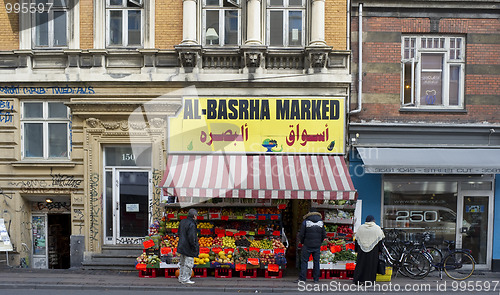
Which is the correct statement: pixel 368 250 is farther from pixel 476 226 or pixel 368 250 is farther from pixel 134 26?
pixel 134 26

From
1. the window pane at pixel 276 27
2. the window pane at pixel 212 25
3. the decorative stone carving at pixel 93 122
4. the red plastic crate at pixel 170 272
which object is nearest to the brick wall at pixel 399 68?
the window pane at pixel 276 27

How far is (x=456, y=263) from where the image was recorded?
9.34 metres

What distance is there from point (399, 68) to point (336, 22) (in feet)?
6.91

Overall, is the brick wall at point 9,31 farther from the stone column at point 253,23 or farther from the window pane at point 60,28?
the stone column at point 253,23

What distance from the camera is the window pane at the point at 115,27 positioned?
10.7 m

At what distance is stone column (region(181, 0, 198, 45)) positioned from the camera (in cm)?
1029

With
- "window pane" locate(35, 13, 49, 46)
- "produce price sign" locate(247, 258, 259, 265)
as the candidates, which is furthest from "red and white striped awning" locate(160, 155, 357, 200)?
"window pane" locate(35, 13, 49, 46)

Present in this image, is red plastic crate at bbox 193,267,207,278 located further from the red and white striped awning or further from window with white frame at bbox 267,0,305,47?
window with white frame at bbox 267,0,305,47

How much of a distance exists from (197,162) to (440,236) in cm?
688

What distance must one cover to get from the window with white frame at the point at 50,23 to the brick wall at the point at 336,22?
711cm

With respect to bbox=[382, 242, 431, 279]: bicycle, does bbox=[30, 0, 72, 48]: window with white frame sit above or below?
above

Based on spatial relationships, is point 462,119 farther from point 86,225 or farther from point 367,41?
point 86,225

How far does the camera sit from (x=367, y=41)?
10586 mm

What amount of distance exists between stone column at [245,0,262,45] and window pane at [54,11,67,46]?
5.05m
